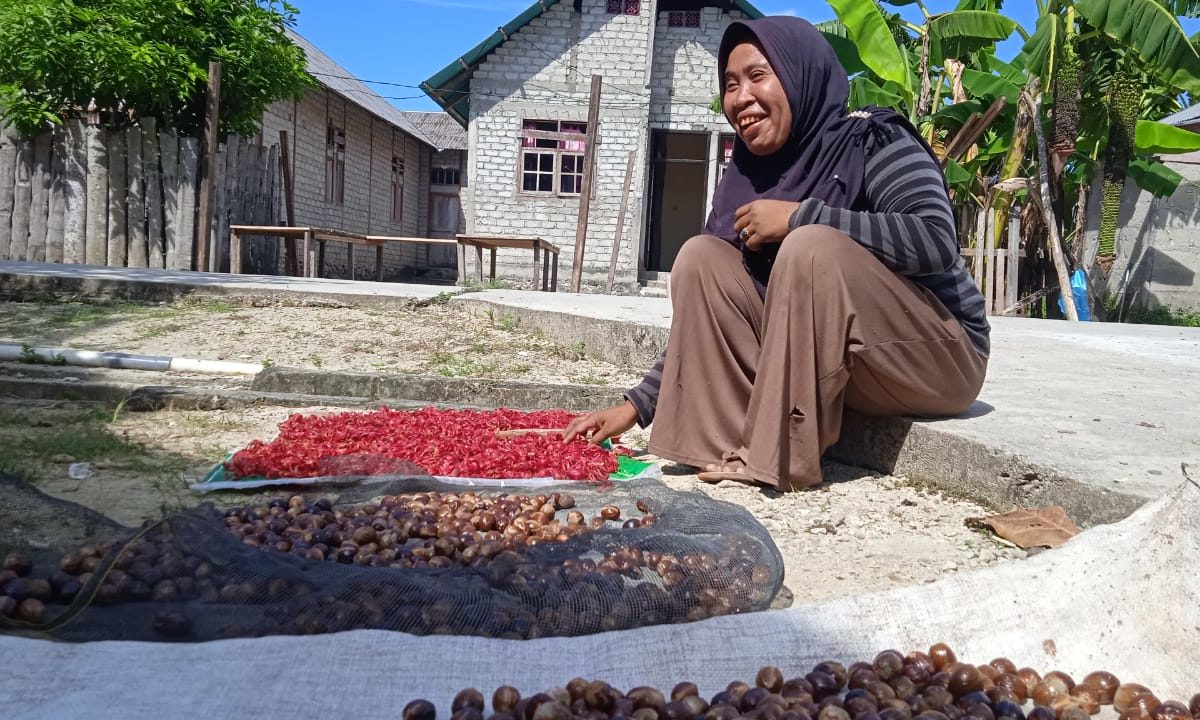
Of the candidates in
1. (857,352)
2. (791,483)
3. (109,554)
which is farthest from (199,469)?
(857,352)

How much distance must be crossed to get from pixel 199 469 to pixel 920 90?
10.4m

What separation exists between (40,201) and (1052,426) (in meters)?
11.2

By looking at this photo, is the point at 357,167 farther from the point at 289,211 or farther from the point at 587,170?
the point at 587,170

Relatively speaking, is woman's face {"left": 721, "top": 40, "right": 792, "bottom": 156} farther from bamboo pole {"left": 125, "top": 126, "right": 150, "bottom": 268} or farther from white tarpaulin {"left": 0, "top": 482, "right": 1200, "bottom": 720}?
bamboo pole {"left": 125, "top": 126, "right": 150, "bottom": 268}

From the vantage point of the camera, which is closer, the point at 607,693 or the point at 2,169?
the point at 607,693

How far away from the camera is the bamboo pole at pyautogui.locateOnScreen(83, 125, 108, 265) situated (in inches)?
Result: 392

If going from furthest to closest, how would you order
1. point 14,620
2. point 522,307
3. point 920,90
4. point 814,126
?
point 920,90
point 522,307
point 814,126
point 14,620

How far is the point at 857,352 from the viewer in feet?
8.15

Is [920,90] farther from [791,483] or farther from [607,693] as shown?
[607,693]

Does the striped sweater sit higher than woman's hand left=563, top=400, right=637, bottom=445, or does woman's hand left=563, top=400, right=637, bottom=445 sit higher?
the striped sweater

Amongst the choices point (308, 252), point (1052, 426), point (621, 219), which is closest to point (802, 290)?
point (1052, 426)

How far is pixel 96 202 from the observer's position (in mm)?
10055

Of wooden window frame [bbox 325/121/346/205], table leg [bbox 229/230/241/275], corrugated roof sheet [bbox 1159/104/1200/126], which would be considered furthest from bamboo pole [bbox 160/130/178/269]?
corrugated roof sheet [bbox 1159/104/1200/126]

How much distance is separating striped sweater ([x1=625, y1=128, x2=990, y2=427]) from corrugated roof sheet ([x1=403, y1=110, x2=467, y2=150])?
19965 mm
